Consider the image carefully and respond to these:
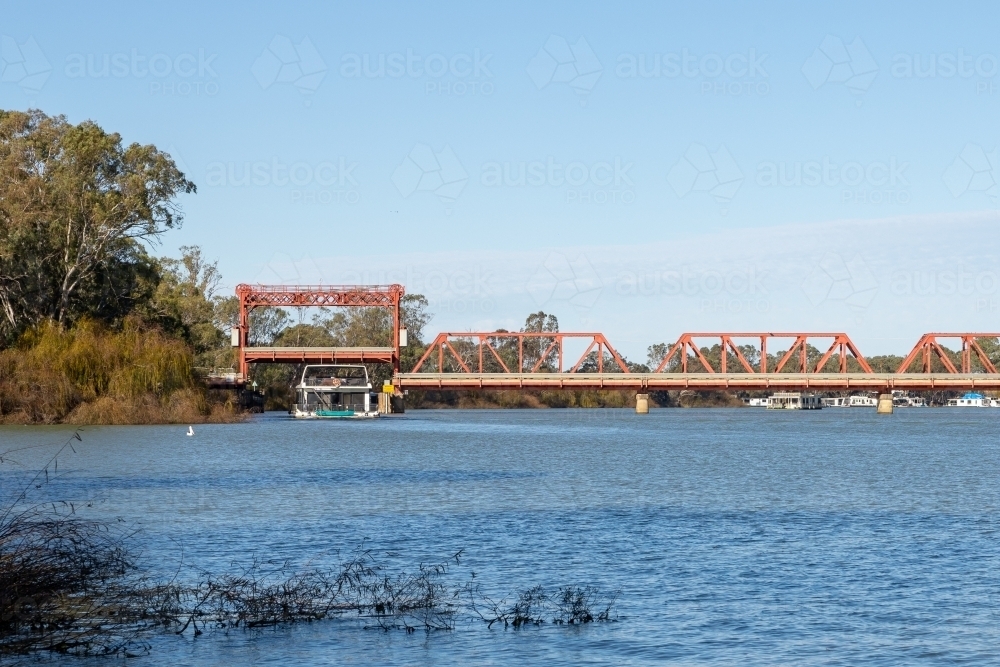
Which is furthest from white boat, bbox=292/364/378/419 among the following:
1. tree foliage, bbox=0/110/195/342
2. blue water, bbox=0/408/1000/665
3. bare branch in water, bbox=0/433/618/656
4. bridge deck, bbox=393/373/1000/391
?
bare branch in water, bbox=0/433/618/656

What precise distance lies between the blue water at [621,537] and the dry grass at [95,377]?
12.5 meters

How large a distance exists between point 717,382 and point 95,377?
6526cm

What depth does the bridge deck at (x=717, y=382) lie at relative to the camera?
12331 centimetres

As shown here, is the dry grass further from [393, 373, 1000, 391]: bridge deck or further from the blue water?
[393, 373, 1000, 391]: bridge deck

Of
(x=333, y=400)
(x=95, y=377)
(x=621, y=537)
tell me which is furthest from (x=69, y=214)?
(x=621, y=537)

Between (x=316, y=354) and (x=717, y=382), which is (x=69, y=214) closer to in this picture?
(x=316, y=354)

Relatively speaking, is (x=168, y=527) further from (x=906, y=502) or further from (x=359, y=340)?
(x=359, y=340)

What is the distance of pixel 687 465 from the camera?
54.5m

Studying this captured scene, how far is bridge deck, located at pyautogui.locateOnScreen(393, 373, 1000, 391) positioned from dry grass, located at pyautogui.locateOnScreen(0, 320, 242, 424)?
148 feet

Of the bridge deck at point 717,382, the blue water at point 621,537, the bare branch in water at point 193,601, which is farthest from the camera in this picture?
the bridge deck at point 717,382

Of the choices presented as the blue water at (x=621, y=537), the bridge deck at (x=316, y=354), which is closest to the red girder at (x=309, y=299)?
the bridge deck at (x=316, y=354)

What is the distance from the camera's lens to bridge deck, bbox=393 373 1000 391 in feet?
405

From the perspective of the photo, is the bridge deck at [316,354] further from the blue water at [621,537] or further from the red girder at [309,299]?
the blue water at [621,537]

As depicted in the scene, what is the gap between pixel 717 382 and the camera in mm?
125438
